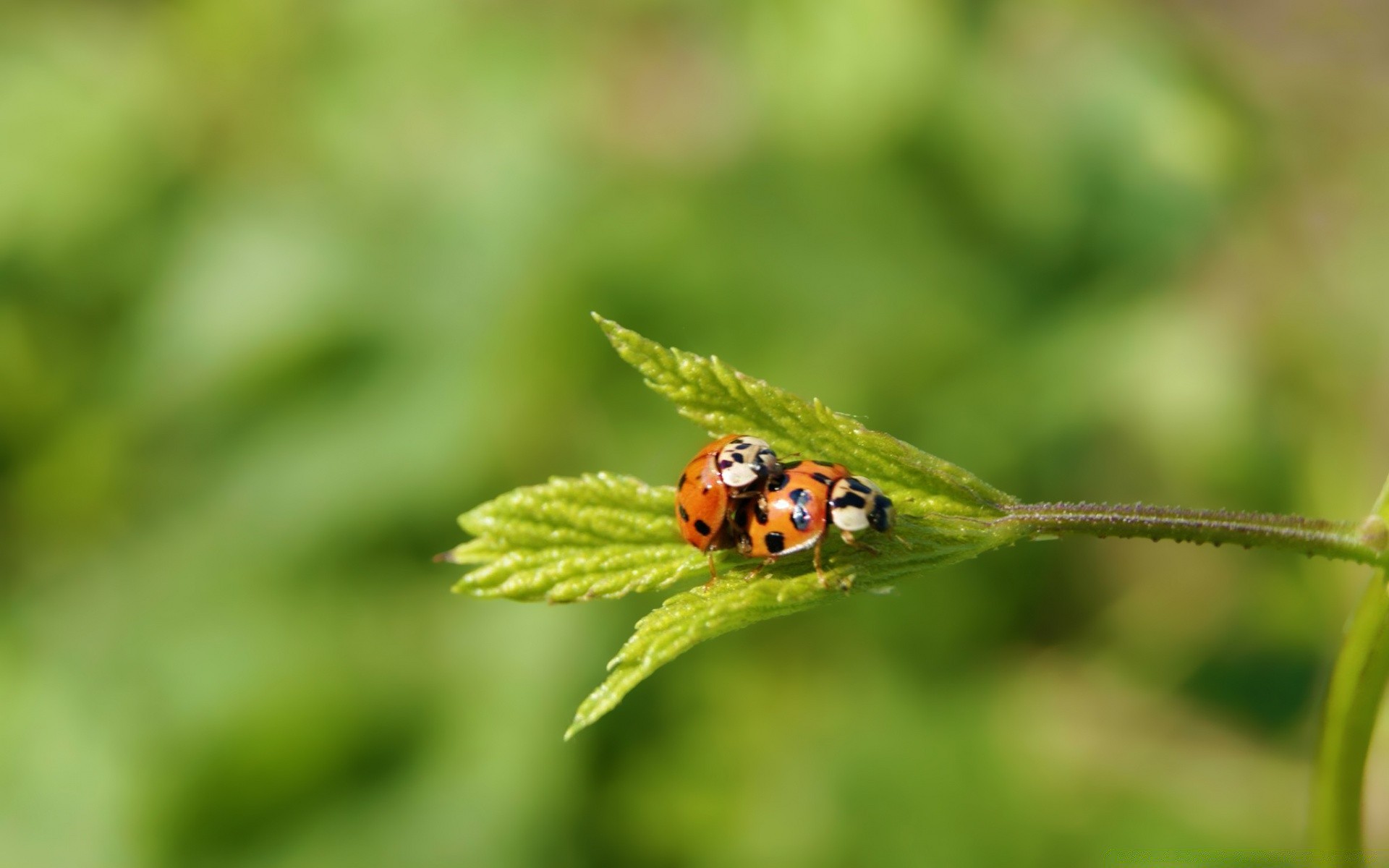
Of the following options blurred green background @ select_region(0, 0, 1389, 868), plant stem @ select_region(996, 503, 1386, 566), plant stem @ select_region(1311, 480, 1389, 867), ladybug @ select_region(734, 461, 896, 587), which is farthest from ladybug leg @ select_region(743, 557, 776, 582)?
blurred green background @ select_region(0, 0, 1389, 868)

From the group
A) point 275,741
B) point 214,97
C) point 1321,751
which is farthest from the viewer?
point 214,97

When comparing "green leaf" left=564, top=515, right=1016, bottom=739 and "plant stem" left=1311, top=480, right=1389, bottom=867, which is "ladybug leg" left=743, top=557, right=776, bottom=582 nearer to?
"green leaf" left=564, top=515, right=1016, bottom=739

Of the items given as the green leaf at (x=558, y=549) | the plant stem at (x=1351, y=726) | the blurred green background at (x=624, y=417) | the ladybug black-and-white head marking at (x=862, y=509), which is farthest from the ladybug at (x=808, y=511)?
the blurred green background at (x=624, y=417)

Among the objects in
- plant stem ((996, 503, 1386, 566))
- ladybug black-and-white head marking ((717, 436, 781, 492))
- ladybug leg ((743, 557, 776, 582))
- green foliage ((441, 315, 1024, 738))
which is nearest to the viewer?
plant stem ((996, 503, 1386, 566))

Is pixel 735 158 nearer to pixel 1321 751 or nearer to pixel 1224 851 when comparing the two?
pixel 1224 851

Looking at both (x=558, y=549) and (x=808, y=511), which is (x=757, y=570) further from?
(x=558, y=549)

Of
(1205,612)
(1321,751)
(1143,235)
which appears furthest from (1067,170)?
(1321,751)
